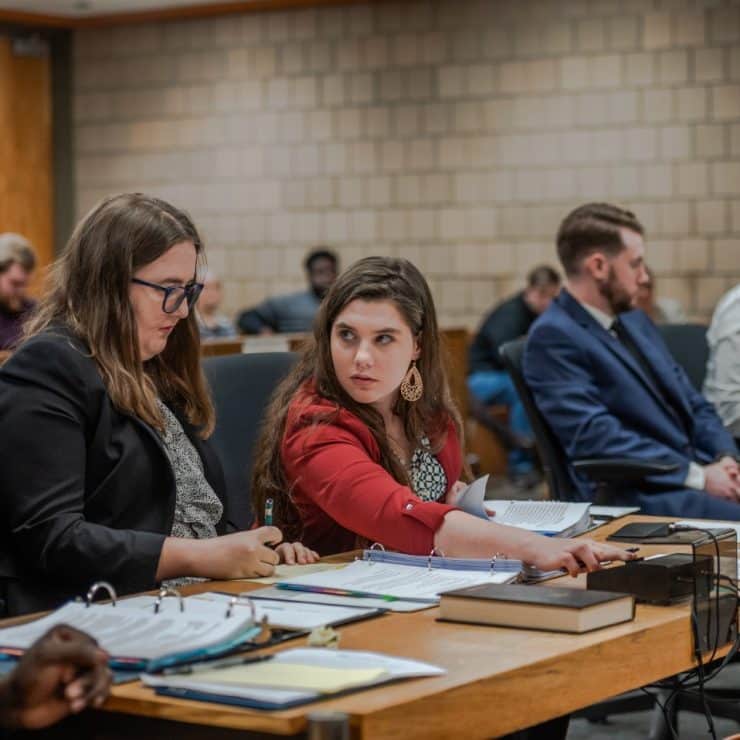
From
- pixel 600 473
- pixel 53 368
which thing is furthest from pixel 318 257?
pixel 53 368

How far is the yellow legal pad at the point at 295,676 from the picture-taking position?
1.61m

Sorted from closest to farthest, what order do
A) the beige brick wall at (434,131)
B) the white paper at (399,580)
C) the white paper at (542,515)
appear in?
the white paper at (399,580) → the white paper at (542,515) → the beige brick wall at (434,131)

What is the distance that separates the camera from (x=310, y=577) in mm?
2352

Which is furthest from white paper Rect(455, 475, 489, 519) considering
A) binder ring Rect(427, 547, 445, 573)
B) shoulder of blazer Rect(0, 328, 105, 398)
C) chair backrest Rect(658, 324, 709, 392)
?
chair backrest Rect(658, 324, 709, 392)

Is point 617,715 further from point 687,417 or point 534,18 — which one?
point 534,18

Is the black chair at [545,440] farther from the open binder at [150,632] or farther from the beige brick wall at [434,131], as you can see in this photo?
the beige brick wall at [434,131]

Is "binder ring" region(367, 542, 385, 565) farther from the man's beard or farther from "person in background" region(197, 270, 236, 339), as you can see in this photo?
"person in background" region(197, 270, 236, 339)

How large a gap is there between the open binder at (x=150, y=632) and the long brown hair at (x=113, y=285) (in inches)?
24.2

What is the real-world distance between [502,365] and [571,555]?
7.54 meters

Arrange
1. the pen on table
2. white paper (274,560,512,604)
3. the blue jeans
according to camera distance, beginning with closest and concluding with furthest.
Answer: the pen on table
white paper (274,560,512,604)
the blue jeans

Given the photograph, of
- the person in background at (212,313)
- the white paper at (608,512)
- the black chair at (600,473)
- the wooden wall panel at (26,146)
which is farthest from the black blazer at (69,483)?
the wooden wall panel at (26,146)

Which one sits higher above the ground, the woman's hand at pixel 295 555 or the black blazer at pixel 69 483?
the black blazer at pixel 69 483

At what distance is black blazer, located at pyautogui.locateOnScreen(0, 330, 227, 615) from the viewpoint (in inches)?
91.4

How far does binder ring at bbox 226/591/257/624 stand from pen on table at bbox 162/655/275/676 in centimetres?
9
